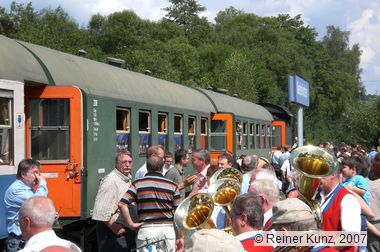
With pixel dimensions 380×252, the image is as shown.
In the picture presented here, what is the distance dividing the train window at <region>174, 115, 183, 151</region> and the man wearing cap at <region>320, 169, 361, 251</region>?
32.7ft

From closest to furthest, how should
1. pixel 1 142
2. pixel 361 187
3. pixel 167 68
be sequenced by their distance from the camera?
pixel 361 187 < pixel 1 142 < pixel 167 68

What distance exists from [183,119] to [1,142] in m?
7.99

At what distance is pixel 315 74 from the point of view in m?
77.0

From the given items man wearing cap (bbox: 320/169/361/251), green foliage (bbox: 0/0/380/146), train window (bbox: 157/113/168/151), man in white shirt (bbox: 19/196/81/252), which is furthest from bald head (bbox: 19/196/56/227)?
green foliage (bbox: 0/0/380/146)

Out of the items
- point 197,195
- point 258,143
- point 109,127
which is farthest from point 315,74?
point 197,195

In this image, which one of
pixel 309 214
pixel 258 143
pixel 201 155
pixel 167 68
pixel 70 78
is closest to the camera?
pixel 309 214

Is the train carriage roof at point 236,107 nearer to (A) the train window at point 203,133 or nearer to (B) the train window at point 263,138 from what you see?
(B) the train window at point 263,138

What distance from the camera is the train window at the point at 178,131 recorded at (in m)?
15.8

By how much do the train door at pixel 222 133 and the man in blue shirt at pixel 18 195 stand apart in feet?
38.4

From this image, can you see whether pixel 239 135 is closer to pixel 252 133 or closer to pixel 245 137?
pixel 245 137

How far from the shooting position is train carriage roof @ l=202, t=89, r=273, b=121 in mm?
20969

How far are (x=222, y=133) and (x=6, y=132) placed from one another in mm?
11320

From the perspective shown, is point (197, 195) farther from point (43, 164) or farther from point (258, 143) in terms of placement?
point (258, 143)

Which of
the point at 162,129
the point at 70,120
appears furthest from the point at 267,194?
the point at 162,129
